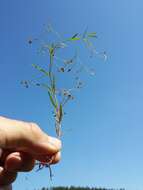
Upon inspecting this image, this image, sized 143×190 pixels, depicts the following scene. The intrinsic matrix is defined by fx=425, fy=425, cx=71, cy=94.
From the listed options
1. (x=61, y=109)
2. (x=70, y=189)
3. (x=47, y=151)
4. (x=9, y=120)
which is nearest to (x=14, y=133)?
(x=9, y=120)

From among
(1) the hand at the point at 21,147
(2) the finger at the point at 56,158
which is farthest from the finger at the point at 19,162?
(2) the finger at the point at 56,158

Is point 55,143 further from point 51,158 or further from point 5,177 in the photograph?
point 5,177

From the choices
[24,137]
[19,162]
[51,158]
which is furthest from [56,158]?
[24,137]

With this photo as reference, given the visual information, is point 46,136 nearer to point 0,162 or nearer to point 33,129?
point 33,129

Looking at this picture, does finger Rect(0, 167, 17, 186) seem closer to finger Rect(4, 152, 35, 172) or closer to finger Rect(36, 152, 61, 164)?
finger Rect(4, 152, 35, 172)

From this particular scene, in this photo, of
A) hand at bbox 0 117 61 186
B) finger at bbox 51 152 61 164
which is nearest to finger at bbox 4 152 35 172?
hand at bbox 0 117 61 186

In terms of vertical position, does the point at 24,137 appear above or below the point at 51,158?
above

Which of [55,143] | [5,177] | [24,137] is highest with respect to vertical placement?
[24,137]
